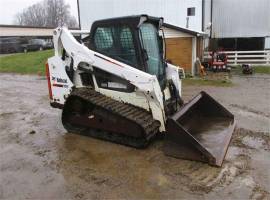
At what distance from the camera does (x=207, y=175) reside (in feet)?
14.5

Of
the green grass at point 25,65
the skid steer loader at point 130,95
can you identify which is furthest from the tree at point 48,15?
the skid steer loader at point 130,95

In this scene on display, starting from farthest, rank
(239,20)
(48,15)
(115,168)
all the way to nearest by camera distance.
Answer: (48,15) < (239,20) < (115,168)

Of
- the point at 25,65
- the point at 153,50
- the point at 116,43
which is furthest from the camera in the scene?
the point at 25,65

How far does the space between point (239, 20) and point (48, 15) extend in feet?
226

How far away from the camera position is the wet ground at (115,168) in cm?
408

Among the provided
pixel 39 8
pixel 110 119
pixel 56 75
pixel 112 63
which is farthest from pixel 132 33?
pixel 39 8

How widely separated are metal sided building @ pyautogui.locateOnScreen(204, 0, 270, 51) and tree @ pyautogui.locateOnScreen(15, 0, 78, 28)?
62027 millimetres

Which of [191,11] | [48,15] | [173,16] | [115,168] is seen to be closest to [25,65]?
[173,16]

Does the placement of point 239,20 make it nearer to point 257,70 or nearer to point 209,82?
point 257,70

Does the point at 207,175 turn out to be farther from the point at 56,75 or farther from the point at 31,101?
the point at 31,101

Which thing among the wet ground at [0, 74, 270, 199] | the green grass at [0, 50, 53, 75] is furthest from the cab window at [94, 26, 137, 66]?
the green grass at [0, 50, 53, 75]

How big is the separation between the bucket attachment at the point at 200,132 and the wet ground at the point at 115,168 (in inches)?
6.2

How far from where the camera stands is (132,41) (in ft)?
18.6

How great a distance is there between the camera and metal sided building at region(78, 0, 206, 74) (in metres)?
15.5
